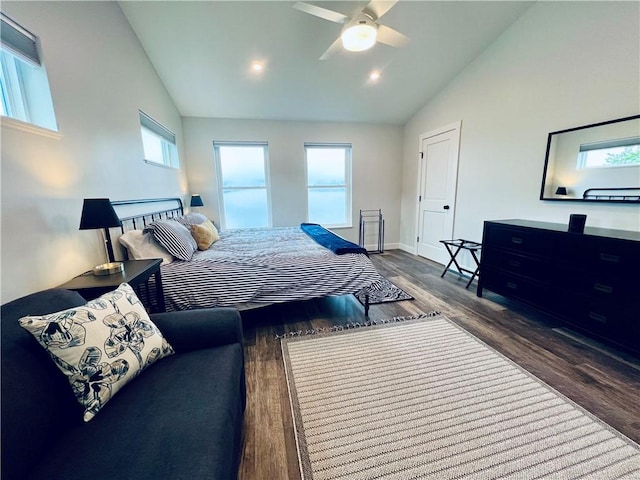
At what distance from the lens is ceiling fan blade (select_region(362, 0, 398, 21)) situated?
1855 millimetres

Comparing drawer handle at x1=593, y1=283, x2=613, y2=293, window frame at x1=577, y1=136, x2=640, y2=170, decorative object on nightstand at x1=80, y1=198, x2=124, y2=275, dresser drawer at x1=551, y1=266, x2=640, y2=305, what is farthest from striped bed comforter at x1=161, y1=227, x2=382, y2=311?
window frame at x1=577, y1=136, x2=640, y2=170

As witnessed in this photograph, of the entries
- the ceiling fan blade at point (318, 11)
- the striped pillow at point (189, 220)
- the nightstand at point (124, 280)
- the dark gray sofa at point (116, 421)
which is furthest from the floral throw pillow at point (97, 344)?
the ceiling fan blade at point (318, 11)

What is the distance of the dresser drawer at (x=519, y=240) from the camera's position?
7.64 feet

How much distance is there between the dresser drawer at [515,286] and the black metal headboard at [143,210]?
362 cm

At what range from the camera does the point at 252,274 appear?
2.24m

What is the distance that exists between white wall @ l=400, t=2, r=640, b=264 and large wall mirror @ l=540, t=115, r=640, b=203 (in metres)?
0.08

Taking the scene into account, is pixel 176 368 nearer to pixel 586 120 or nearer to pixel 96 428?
pixel 96 428

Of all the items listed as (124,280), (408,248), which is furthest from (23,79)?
(408,248)

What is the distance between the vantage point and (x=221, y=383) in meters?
1.06

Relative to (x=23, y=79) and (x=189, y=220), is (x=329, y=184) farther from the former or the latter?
(x=23, y=79)

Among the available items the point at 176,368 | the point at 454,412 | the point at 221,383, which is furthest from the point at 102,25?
the point at 454,412

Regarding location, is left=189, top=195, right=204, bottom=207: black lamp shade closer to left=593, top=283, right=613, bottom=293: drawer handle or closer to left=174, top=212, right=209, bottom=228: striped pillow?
left=174, top=212, right=209, bottom=228: striped pillow

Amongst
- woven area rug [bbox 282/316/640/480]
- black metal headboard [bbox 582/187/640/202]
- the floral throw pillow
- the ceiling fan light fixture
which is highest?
the ceiling fan light fixture

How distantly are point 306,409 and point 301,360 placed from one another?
0.44m
